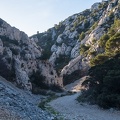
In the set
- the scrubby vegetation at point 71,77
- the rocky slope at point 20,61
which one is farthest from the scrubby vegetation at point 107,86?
the scrubby vegetation at point 71,77

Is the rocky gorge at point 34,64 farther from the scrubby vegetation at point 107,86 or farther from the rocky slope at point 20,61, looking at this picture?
the scrubby vegetation at point 107,86

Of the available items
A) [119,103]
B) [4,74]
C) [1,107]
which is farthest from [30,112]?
[4,74]

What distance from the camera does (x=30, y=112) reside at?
23.3m

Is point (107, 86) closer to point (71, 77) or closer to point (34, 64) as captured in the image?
point (34, 64)

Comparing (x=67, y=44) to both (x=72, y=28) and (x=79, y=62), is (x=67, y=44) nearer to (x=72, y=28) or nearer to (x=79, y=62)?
(x=72, y=28)

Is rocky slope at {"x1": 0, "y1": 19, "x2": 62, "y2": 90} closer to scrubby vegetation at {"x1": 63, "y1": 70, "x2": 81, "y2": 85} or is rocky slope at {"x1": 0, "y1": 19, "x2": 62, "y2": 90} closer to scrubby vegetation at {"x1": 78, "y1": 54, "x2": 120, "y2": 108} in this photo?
scrubby vegetation at {"x1": 63, "y1": 70, "x2": 81, "y2": 85}

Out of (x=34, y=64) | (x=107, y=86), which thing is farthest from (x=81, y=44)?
(x=107, y=86)

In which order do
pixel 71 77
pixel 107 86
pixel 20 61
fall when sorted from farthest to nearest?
pixel 71 77 → pixel 20 61 → pixel 107 86

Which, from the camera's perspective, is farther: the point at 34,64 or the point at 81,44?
the point at 81,44

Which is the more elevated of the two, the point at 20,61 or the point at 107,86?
the point at 20,61

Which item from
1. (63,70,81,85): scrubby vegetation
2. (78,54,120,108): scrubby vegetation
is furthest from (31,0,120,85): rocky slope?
(78,54,120,108): scrubby vegetation

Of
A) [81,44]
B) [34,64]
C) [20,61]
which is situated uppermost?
[81,44]

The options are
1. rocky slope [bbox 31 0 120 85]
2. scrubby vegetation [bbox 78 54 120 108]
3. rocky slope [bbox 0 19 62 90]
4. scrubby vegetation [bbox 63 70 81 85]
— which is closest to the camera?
scrubby vegetation [bbox 78 54 120 108]

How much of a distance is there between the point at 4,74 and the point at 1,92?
35009 millimetres
